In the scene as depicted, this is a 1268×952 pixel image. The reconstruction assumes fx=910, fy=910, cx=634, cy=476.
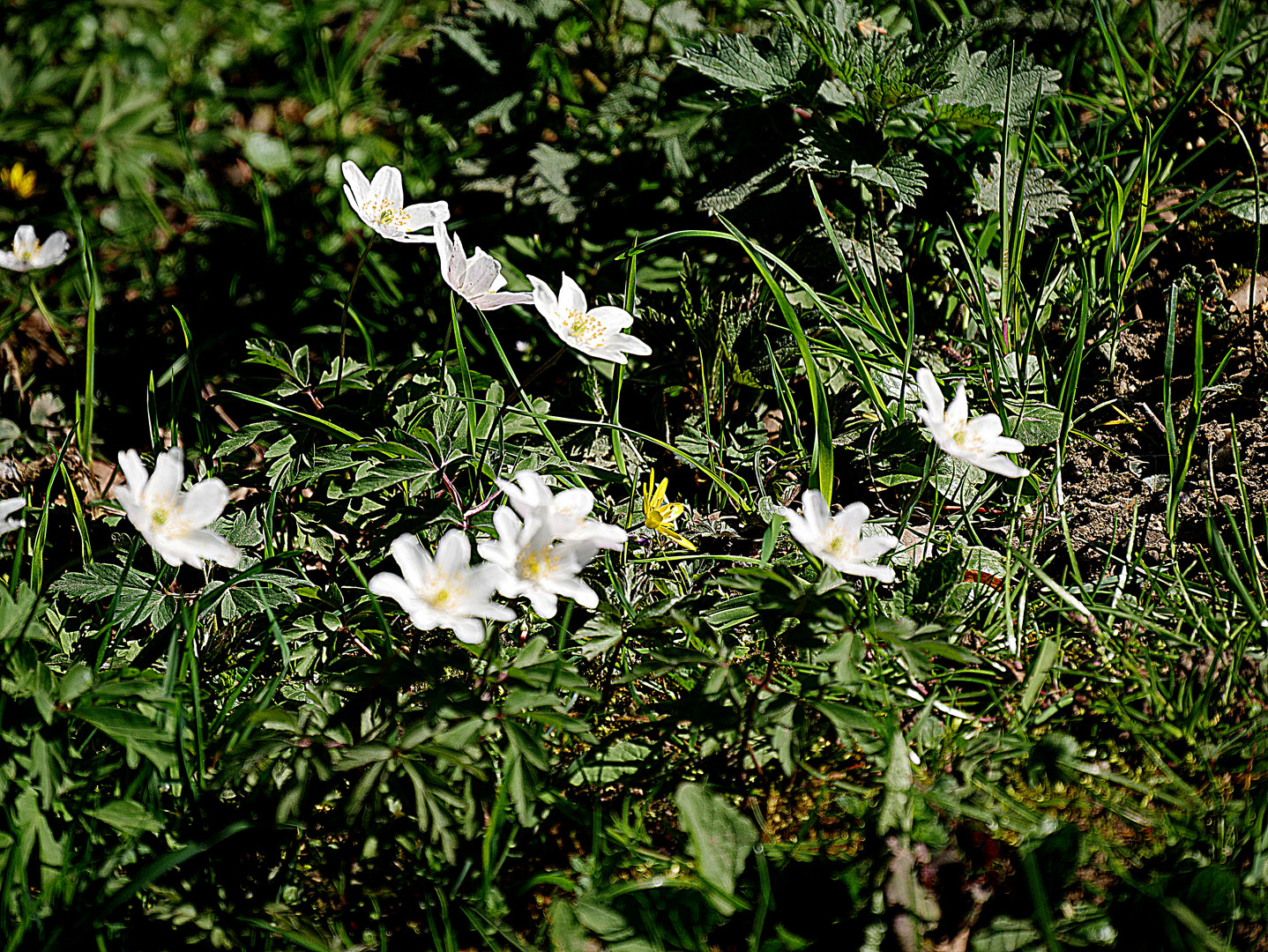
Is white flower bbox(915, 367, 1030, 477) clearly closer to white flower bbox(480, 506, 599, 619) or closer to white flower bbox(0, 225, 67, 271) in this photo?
white flower bbox(480, 506, 599, 619)

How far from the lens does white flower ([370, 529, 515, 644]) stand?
4.63 feet

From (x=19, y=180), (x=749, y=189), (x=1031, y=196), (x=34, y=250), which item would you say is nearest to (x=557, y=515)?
(x=749, y=189)

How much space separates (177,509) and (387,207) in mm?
822

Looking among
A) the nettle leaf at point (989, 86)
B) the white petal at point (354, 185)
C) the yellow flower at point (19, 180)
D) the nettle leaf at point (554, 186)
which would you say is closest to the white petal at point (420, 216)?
the white petal at point (354, 185)

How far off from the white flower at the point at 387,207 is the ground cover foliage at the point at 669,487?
22 cm

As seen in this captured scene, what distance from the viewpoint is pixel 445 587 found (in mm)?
1476

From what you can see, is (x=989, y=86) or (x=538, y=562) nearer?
(x=538, y=562)

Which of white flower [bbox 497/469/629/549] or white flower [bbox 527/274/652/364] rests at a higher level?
white flower [bbox 527/274/652/364]

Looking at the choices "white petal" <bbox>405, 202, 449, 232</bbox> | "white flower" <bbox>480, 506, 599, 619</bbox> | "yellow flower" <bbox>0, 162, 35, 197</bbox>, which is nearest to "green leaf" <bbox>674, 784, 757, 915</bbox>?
"white flower" <bbox>480, 506, 599, 619</bbox>

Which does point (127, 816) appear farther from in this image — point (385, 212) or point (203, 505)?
point (385, 212)

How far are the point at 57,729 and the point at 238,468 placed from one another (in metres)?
0.73

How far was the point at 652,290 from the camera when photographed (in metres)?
2.37

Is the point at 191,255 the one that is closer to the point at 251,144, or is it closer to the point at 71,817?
the point at 251,144

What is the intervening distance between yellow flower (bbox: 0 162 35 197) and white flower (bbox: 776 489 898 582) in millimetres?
2780
